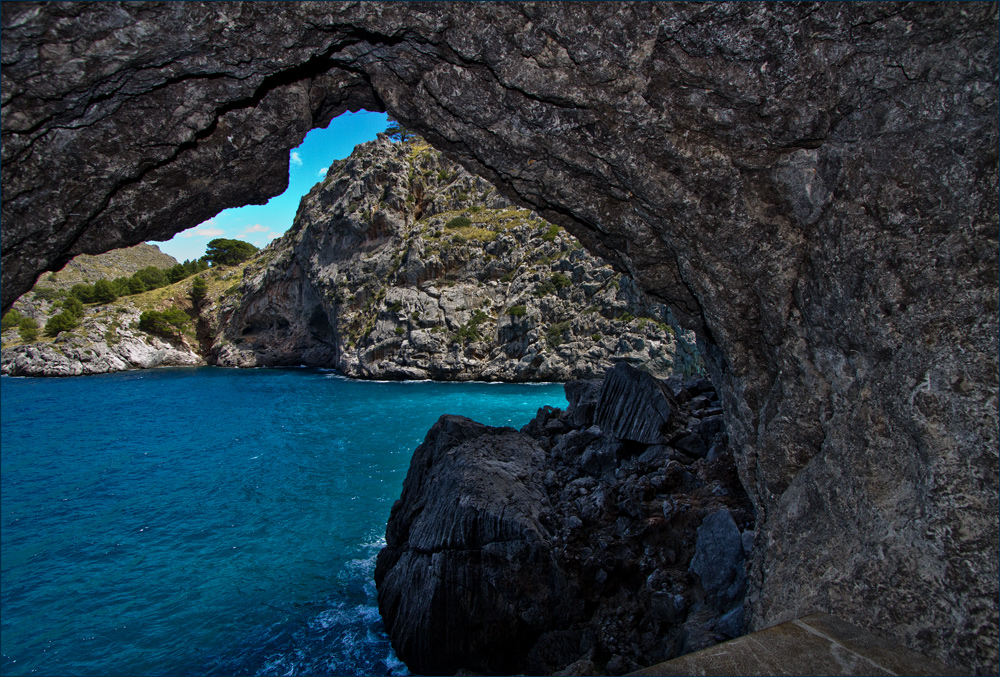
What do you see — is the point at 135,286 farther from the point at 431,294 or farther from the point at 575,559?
the point at 575,559

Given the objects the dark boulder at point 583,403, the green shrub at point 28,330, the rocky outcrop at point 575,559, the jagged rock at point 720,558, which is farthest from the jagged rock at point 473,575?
the green shrub at point 28,330

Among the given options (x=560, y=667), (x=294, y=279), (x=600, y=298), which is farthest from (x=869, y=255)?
(x=294, y=279)

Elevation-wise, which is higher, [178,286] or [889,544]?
→ [178,286]

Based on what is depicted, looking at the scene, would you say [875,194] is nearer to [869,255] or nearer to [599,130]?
[869,255]

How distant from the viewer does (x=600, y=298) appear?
56.3 meters

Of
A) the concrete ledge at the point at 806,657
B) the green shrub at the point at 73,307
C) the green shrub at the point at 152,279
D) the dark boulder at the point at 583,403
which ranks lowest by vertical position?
the concrete ledge at the point at 806,657

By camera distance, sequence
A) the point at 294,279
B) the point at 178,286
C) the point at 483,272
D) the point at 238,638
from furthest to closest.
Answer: the point at 178,286 → the point at 294,279 → the point at 483,272 → the point at 238,638

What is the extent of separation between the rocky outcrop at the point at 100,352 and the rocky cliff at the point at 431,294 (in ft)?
29.3

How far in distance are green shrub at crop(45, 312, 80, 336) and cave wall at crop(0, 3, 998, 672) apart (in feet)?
306

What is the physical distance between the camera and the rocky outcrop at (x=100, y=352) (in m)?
68.7

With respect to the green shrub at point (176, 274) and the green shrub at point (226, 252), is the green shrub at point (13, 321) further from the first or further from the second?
the green shrub at point (226, 252)

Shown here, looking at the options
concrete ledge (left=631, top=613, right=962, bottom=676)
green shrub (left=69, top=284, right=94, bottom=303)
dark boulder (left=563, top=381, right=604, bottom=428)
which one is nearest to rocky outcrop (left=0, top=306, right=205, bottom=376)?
green shrub (left=69, top=284, right=94, bottom=303)

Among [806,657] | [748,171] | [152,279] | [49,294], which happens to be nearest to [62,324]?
[49,294]

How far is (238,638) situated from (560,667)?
29.1 feet
